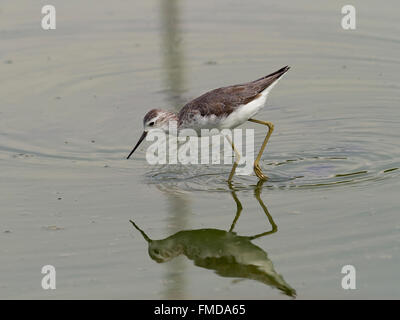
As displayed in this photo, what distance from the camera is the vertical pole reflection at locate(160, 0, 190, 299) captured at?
22.3 feet

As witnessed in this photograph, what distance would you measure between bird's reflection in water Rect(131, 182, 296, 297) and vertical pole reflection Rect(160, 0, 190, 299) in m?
0.16

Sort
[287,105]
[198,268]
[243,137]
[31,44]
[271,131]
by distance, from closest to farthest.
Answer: [198,268] < [271,131] < [243,137] < [287,105] < [31,44]

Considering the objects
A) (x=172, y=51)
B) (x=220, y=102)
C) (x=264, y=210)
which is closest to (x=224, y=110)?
(x=220, y=102)

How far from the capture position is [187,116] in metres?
9.02

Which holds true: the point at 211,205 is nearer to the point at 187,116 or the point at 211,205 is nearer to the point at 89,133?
the point at 187,116

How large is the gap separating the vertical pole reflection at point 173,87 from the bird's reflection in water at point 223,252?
0.16 metres

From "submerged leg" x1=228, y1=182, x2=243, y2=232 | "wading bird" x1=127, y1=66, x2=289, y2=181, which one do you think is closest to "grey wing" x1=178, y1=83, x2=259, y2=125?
"wading bird" x1=127, y1=66, x2=289, y2=181

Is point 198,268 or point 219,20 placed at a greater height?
point 219,20

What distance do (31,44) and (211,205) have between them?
661 cm

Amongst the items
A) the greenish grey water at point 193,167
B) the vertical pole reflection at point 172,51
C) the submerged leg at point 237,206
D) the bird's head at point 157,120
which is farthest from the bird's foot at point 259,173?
the vertical pole reflection at point 172,51

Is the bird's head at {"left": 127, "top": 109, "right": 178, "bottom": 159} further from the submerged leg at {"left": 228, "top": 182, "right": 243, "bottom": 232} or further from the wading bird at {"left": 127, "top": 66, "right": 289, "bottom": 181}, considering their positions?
the submerged leg at {"left": 228, "top": 182, "right": 243, "bottom": 232}

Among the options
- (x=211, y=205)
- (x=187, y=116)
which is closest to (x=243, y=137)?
(x=187, y=116)

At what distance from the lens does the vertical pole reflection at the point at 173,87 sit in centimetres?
679

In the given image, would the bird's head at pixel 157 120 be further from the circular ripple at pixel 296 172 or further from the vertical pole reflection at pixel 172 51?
the vertical pole reflection at pixel 172 51
